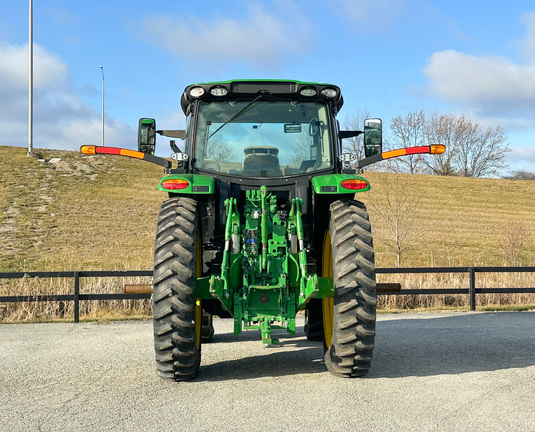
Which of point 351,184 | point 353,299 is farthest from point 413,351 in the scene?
point 351,184

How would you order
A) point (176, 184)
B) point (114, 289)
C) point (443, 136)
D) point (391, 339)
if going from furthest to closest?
point (443, 136) < point (114, 289) < point (391, 339) < point (176, 184)

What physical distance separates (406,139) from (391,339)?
44817 millimetres

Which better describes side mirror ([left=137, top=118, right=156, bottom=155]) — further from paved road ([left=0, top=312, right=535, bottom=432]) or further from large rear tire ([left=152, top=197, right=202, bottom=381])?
paved road ([left=0, top=312, right=535, bottom=432])

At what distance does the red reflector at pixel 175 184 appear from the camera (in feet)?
20.1

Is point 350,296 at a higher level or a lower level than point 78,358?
higher

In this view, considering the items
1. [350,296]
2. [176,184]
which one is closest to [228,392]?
[350,296]

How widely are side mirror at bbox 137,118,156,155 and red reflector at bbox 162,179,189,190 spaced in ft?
2.85

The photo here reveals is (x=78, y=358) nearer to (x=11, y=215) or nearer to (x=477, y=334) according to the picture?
(x=477, y=334)

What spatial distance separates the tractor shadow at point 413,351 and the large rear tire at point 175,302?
479 mm

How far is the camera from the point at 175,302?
5676 mm

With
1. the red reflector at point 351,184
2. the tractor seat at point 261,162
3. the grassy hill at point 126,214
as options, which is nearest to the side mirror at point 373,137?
the red reflector at point 351,184

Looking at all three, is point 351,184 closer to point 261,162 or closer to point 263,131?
point 261,162

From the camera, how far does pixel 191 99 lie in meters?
6.96

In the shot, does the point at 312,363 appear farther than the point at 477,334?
No
